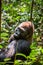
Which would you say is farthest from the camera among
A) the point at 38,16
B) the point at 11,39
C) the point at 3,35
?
the point at 38,16

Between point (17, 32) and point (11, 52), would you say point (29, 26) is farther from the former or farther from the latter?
point (11, 52)

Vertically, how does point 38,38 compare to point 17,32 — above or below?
below

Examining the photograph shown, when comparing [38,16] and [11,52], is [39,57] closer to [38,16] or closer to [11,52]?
[11,52]

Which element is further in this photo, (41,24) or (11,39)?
(41,24)

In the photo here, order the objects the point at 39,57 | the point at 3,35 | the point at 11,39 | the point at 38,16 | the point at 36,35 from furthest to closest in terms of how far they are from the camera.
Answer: the point at 38,16 → the point at 36,35 → the point at 11,39 → the point at 39,57 → the point at 3,35

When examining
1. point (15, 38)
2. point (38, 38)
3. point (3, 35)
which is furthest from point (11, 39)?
point (3, 35)

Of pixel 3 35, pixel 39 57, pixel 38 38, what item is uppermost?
pixel 3 35

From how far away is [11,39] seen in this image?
4125 millimetres

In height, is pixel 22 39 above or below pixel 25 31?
below

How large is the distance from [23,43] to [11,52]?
0.29 m

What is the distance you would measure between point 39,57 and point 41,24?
8.33 feet

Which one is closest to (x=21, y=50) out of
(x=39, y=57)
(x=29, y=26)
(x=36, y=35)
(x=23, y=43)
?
(x=23, y=43)

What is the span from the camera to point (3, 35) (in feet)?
5.06

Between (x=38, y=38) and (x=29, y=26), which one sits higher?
(x=29, y=26)
